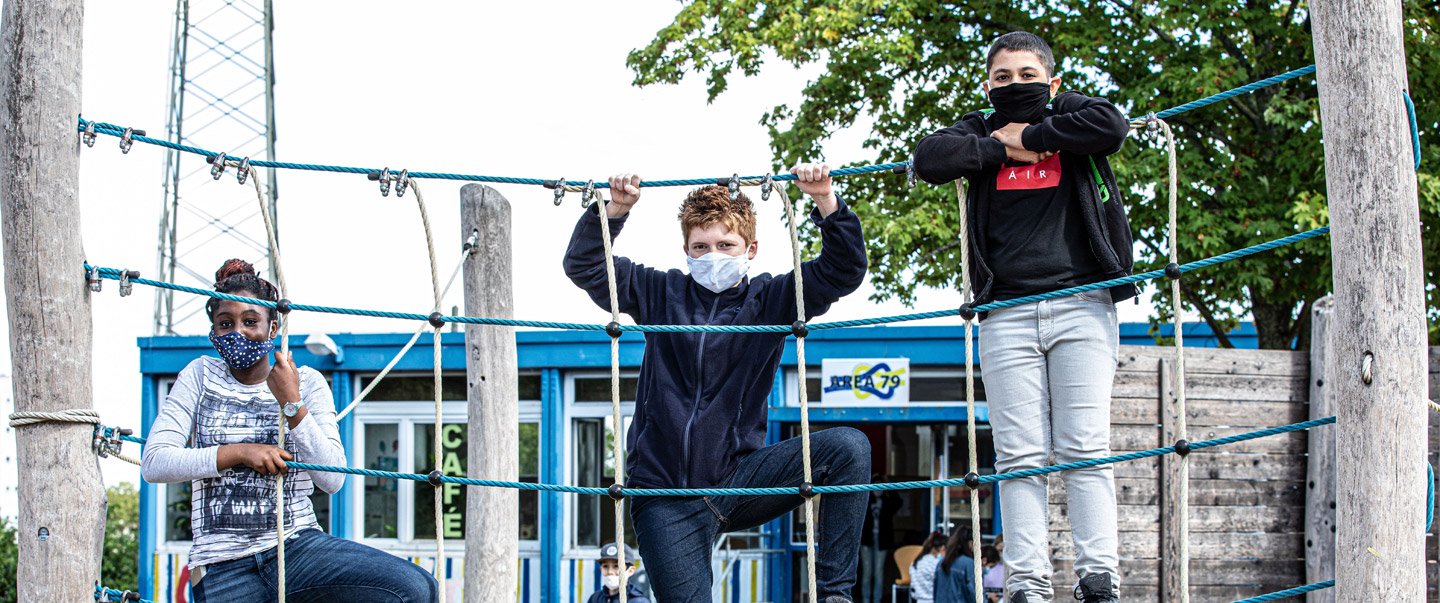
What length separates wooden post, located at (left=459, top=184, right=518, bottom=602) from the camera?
4.66m

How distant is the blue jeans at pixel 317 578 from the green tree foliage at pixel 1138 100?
5.78m

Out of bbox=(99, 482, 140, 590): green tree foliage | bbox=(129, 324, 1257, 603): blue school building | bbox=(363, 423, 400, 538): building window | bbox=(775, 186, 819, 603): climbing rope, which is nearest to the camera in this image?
bbox=(775, 186, 819, 603): climbing rope

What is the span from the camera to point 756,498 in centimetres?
324

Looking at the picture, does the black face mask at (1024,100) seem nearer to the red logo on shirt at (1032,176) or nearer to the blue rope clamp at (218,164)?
the red logo on shirt at (1032,176)

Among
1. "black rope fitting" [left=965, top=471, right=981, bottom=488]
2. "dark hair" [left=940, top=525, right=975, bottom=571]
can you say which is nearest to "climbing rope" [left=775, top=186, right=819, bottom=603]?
"black rope fitting" [left=965, top=471, right=981, bottom=488]

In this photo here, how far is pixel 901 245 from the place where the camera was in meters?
8.69

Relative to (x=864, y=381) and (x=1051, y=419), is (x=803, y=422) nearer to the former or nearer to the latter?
(x=1051, y=419)

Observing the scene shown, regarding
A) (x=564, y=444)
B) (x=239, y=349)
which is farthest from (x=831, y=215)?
(x=564, y=444)

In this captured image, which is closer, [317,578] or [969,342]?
[969,342]

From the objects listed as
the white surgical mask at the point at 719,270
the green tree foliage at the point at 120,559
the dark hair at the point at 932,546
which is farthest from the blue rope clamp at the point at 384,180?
the green tree foliage at the point at 120,559

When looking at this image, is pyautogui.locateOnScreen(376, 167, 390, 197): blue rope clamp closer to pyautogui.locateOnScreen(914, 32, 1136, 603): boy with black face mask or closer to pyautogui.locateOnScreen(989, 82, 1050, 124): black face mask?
pyautogui.locateOnScreen(914, 32, 1136, 603): boy with black face mask

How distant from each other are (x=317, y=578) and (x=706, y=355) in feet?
3.33

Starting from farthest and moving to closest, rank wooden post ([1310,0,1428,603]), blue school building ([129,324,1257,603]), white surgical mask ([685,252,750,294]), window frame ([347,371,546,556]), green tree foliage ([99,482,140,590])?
green tree foliage ([99,482,140,590])
window frame ([347,371,546,556])
blue school building ([129,324,1257,603])
white surgical mask ([685,252,750,294])
wooden post ([1310,0,1428,603])

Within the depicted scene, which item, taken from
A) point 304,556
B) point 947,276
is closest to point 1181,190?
point 947,276
